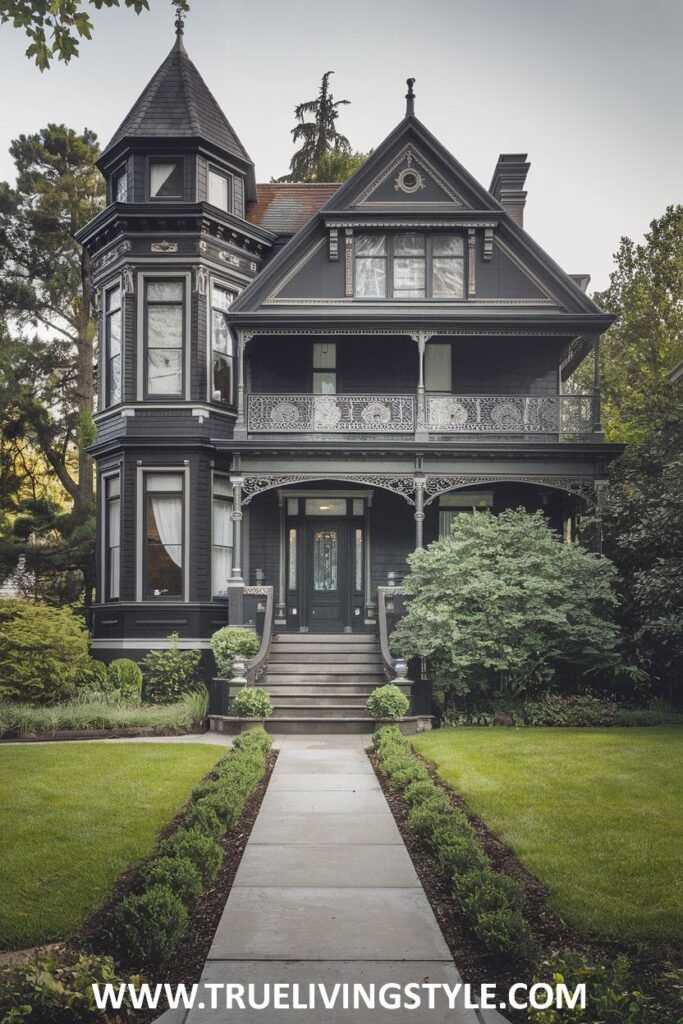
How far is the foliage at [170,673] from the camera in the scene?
18.4 metres

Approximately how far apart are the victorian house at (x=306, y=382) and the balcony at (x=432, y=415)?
51mm

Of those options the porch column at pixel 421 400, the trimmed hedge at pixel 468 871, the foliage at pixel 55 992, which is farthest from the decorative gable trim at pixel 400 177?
the foliage at pixel 55 992

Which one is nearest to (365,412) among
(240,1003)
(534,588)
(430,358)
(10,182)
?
(430,358)

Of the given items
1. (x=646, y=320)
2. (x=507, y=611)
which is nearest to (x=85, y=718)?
(x=507, y=611)

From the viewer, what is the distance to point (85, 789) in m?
9.89

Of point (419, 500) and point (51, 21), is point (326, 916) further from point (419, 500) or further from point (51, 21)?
point (419, 500)

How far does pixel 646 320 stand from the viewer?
32.9 m

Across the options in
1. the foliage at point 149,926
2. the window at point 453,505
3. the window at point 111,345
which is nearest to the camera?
the foliage at point 149,926

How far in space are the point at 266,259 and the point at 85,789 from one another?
15098 millimetres

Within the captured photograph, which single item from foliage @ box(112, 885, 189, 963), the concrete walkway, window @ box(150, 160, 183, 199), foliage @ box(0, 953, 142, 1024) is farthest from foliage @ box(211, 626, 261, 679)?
foliage @ box(0, 953, 142, 1024)

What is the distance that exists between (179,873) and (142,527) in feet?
46.7

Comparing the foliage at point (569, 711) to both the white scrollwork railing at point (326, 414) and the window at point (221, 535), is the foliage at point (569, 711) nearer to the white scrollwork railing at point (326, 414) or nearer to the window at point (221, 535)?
the white scrollwork railing at point (326, 414)

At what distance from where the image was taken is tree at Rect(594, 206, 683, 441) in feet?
104

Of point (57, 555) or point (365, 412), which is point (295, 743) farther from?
point (57, 555)
